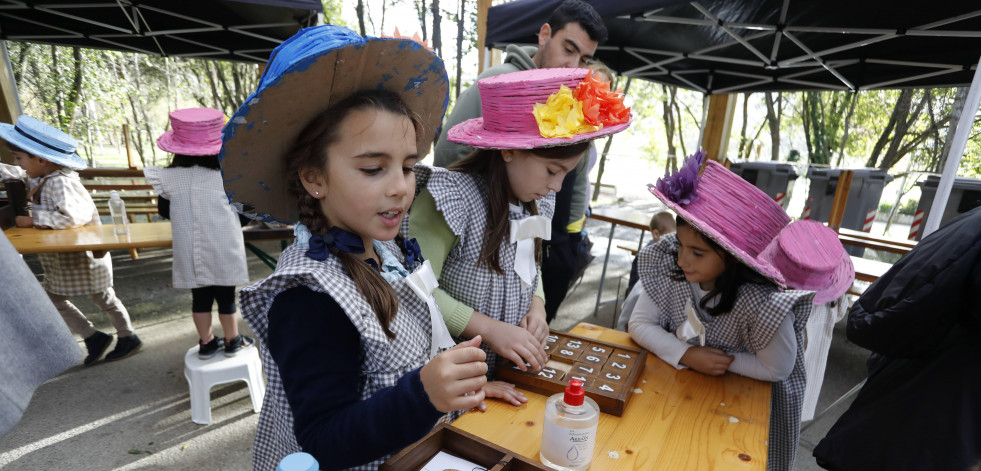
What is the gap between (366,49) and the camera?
0.84m

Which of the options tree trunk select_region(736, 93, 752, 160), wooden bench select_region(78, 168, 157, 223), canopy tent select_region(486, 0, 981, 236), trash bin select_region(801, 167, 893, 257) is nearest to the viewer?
canopy tent select_region(486, 0, 981, 236)

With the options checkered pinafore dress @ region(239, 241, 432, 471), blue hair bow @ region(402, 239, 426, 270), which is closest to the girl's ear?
checkered pinafore dress @ region(239, 241, 432, 471)

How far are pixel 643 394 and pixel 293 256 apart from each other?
40.1 inches

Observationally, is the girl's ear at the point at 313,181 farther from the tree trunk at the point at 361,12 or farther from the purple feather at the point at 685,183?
the tree trunk at the point at 361,12

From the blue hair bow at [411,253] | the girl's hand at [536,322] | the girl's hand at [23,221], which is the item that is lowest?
the girl's hand at [23,221]

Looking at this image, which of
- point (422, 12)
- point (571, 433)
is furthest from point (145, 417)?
point (422, 12)

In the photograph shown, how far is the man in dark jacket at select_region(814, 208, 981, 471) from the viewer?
126cm

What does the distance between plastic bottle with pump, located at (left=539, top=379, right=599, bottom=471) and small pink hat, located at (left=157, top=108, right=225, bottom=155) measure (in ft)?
8.95

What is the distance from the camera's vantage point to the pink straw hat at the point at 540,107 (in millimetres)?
1278

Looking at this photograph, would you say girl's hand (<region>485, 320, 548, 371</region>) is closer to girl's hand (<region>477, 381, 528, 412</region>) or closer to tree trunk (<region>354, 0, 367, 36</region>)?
girl's hand (<region>477, 381, 528, 412</region>)

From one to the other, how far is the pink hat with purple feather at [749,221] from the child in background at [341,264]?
0.91m

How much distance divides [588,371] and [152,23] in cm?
669

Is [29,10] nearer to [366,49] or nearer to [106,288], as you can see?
[106,288]

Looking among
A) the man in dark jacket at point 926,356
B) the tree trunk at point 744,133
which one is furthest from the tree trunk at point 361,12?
the man in dark jacket at point 926,356
